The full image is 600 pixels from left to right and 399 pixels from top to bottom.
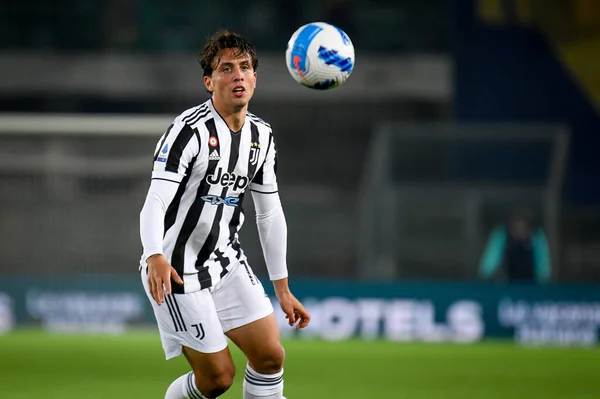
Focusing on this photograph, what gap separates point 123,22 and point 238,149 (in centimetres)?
1916

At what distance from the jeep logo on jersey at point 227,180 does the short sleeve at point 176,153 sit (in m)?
0.15

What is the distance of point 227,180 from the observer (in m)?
5.28

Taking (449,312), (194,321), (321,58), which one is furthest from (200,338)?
(449,312)

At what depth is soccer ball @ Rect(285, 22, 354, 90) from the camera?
214 inches

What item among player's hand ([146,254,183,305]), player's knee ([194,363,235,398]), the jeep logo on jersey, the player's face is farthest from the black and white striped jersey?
player's knee ([194,363,235,398])

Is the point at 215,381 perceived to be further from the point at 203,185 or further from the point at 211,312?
the point at 203,185

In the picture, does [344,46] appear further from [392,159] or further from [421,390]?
[392,159]

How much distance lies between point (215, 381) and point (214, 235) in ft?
2.37

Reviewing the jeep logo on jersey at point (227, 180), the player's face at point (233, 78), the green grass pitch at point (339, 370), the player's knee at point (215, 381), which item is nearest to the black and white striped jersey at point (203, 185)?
the jeep logo on jersey at point (227, 180)

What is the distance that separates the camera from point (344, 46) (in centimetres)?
550

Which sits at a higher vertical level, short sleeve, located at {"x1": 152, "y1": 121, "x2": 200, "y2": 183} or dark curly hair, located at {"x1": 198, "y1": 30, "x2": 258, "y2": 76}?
dark curly hair, located at {"x1": 198, "y1": 30, "x2": 258, "y2": 76}

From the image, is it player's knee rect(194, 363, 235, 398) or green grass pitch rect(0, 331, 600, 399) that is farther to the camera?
green grass pitch rect(0, 331, 600, 399)

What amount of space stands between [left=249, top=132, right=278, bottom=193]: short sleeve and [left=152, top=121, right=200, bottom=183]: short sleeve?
1.52 ft

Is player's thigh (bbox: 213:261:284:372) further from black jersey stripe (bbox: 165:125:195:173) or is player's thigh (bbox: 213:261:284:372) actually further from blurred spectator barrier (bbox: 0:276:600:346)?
blurred spectator barrier (bbox: 0:276:600:346)
